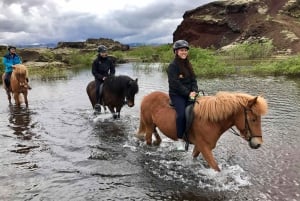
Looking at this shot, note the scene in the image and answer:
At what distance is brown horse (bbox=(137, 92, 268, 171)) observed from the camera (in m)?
6.25

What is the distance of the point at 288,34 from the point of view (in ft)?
165

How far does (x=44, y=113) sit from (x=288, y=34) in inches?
1716

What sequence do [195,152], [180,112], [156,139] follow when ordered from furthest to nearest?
[156,139], [195,152], [180,112]

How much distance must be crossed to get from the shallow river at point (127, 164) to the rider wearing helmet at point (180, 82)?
1.11 m

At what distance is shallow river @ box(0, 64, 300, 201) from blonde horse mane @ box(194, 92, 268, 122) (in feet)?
3.66

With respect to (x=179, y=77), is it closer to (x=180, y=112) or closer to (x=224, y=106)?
(x=180, y=112)

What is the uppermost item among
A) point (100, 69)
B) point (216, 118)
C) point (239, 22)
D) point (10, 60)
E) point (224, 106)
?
point (239, 22)

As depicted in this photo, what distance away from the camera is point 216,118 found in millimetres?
6695

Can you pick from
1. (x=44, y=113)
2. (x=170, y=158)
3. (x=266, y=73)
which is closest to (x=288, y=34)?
(x=266, y=73)

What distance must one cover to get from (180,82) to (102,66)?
570 centimetres

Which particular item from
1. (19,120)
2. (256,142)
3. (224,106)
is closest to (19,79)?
(19,120)

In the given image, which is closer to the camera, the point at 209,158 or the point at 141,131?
the point at 209,158

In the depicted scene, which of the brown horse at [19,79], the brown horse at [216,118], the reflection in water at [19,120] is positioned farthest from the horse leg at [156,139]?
the brown horse at [19,79]

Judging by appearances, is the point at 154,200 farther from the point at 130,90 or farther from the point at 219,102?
the point at 130,90
